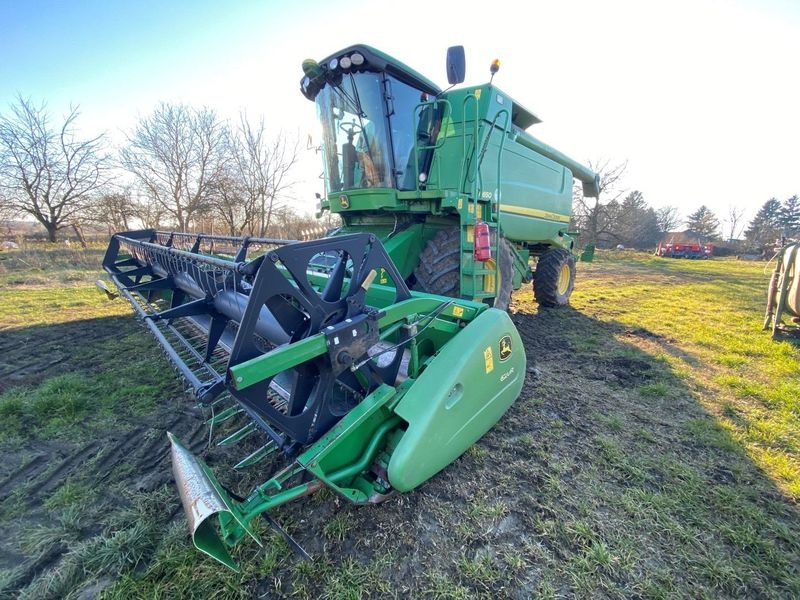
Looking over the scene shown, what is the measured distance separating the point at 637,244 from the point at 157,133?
48328 millimetres

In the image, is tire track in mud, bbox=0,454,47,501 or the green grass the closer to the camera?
tire track in mud, bbox=0,454,47,501

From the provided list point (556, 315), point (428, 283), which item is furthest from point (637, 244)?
point (428, 283)

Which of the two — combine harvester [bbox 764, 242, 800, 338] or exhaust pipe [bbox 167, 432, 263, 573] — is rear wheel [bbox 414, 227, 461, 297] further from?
combine harvester [bbox 764, 242, 800, 338]

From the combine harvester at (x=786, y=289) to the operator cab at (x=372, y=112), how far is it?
460 centimetres

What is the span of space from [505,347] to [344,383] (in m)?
0.99

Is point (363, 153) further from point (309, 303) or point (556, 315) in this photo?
point (556, 315)

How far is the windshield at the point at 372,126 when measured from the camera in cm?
341

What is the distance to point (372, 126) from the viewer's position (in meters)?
3.51

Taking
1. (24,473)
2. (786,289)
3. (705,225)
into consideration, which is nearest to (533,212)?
(786,289)

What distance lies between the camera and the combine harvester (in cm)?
424

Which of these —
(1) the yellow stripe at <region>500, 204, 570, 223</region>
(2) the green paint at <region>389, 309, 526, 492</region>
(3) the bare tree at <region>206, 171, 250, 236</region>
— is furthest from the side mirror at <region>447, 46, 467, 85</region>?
(3) the bare tree at <region>206, 171, 250, 236</region>

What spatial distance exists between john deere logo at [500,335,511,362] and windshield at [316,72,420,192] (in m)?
2.07

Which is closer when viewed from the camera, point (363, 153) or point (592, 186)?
point (363, 153)

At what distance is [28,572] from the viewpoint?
1.45 m
